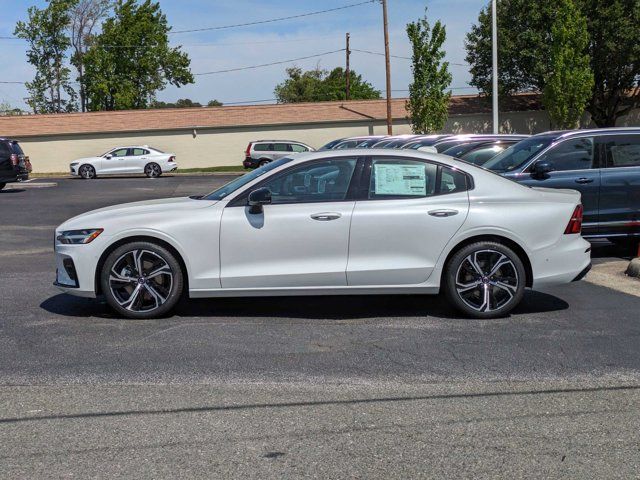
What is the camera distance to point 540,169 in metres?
10.7

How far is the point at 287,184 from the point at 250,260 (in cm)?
79

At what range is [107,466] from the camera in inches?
164

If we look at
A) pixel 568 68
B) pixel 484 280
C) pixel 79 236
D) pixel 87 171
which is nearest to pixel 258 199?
pixel 79 236

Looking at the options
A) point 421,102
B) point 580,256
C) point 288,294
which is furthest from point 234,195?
point 421,102

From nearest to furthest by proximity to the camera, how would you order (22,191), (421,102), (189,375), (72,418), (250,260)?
(72,418) < (189,375) < (250,260) < (22,191) < (421,102)

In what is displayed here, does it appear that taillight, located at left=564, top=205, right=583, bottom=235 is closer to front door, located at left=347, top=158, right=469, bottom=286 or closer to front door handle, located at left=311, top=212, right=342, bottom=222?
front door, located at left=347, top=158, right=469, bottom=286

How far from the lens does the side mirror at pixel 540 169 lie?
421 inches

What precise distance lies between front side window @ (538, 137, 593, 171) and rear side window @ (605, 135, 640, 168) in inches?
9.8

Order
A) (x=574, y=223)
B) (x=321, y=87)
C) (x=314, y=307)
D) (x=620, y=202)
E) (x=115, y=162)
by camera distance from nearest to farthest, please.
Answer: (x=574, y=223) < (x=314, y=307) < (x=620, y=202) < (x=115, y=162) < (x=321, y=87)

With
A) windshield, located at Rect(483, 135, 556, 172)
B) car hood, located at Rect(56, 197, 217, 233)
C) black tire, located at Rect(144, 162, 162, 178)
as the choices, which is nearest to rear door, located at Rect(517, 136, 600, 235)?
windshield, located at Rect(483, 135, 556, 172)

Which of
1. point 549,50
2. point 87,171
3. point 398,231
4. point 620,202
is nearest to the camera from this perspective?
point 398,231

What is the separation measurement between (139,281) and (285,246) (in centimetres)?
136

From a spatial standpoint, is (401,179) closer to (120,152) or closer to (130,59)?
(120,152)

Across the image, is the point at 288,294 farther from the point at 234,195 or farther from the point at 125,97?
the point at 125,97
